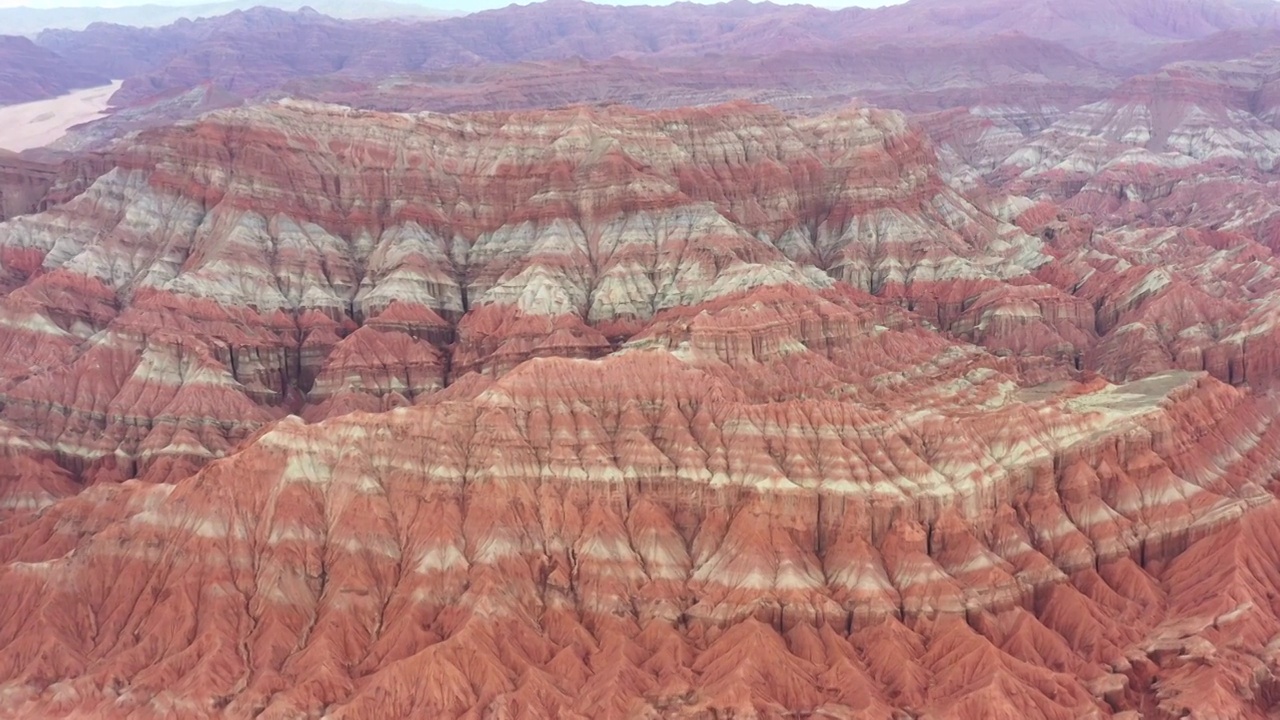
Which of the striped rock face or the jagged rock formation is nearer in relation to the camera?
the striped rock face

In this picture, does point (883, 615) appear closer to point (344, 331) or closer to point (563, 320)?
point (563, 320)

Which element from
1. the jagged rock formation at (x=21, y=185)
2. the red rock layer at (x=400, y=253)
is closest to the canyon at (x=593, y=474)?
the red rock layer at (x=400, y=253)

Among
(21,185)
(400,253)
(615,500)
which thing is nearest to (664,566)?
(615,500)

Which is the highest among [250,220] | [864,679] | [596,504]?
[250,220]

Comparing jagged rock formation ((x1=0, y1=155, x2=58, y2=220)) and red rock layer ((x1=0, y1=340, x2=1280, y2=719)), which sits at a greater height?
jagged rock formation ((x1=0, y1=155, x2=58, y2=220))

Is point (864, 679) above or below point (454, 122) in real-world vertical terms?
below

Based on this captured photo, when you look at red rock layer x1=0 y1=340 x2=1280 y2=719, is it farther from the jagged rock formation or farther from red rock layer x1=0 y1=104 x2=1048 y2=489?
the jagged rock formation

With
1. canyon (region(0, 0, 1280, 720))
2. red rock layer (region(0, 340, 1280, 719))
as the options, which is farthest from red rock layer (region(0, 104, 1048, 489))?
red rock layer (region(0, 340, 1280, 719))

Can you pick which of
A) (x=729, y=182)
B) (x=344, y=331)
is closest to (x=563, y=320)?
(x=344, y=331)

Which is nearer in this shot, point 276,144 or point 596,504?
point 596,504
